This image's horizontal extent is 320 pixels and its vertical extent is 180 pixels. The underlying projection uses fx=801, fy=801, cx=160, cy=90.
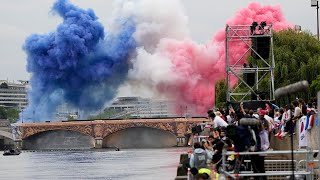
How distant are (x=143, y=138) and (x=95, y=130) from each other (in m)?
8.17

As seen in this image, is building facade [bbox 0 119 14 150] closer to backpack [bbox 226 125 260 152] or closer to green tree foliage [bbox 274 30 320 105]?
green tree foliage [bbox 274 30 320 105]

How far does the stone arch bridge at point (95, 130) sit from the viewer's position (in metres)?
126

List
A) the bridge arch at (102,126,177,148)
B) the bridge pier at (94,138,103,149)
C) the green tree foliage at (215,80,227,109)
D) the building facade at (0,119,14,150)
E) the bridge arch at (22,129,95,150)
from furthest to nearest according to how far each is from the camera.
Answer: the building facade at (0,119,14,150), the bridge arch at (22,129,95,150), the bridge pier at (94,138,103,149), the bridge arch at (102,126,177,148), the green tree foliage at (215,80,227,109)

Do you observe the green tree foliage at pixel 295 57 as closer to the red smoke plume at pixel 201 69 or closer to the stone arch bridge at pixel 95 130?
the red smoke plume at pixel 201 69

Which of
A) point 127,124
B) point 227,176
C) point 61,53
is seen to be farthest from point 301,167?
point 127,124

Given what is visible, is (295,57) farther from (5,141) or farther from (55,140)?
(5,141)

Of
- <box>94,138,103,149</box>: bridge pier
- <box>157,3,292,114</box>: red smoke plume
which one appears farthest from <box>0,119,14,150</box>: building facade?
<box>157,3,292,114</box>: red smoke plume

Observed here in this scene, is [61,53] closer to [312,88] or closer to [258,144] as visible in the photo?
[312,88]

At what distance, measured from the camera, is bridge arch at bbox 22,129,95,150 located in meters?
137

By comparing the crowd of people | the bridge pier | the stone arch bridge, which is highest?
the stone arch bridge

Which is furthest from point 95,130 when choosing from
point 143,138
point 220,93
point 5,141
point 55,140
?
point 220,93

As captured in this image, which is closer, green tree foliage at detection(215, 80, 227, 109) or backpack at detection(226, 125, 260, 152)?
backpack at detection(226, 125, 260, 152)

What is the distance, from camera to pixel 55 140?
5458 inches

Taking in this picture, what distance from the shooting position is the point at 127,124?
129 metres
